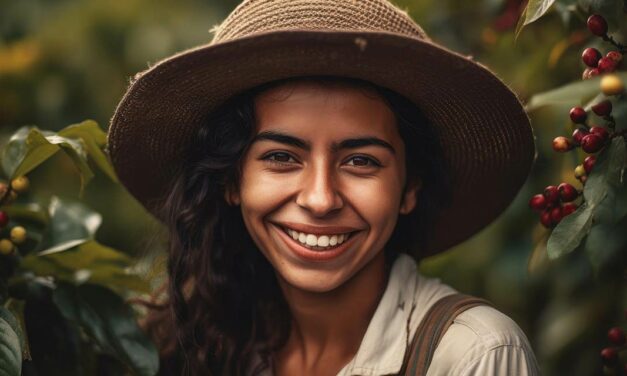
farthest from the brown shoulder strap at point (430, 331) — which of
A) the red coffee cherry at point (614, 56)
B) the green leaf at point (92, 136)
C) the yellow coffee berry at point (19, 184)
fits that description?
the yellow coffee berry at point (19, 184)

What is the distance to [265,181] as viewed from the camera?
246 cm

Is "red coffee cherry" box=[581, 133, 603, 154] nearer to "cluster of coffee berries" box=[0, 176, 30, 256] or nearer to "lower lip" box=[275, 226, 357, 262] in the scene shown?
"lower lip" box=[275, 226, 357, 262]

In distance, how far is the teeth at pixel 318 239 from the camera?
2.45 meters

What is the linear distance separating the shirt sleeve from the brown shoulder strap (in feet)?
0.38

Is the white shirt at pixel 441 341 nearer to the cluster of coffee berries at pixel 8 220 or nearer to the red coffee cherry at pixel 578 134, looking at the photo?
the red coffee cherry at pixel 578 134

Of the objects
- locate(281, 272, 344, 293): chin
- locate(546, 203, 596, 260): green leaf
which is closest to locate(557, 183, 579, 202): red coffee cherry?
locate(546, 203, 596, 260): green leaf

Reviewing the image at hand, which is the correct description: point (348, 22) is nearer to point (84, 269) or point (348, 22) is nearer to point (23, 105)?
point (84, 269)

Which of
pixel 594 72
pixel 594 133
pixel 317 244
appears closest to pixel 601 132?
pixel 594 133

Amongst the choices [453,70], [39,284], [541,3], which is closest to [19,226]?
[39,284]

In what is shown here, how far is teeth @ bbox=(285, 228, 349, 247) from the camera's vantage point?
245 centimetres

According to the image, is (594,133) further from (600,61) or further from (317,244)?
(317,244)

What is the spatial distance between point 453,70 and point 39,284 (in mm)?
1122

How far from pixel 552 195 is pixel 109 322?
3.59ft

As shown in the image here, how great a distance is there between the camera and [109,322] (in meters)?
2.62
